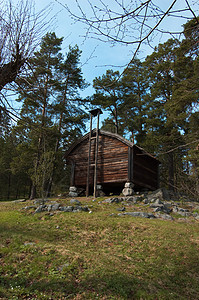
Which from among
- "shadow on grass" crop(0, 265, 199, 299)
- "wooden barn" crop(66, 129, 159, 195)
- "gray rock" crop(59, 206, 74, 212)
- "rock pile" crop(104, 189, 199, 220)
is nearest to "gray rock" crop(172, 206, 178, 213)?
"rock pile" crop(104, 189, 199, 220)

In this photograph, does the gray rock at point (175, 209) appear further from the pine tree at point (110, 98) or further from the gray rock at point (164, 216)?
the pine tree at point (110, 98)

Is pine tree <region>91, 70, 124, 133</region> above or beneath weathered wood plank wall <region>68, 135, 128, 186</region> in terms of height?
above

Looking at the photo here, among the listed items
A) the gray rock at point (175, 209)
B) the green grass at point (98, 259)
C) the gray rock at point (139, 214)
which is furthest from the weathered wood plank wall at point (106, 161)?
the green grass at point (98, 259)

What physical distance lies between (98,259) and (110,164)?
1209cm

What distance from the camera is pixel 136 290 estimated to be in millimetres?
6324

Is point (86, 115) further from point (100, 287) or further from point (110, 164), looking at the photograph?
point (100, 287)

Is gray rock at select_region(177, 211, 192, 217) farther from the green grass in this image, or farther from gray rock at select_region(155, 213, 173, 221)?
the green grass

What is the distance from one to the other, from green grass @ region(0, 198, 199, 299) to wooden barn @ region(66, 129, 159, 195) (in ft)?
22.7

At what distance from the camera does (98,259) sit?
25.8ft

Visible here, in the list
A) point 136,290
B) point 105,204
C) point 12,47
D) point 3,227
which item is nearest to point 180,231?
point 136,290

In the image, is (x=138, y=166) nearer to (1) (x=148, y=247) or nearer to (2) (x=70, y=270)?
(1) (x=148, y=247)

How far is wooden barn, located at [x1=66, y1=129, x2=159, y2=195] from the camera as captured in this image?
1892cm

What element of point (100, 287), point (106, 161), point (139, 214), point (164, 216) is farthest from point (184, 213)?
point (100, 287)

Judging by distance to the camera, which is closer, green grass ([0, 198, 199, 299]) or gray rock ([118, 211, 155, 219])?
green grass ([0, 198, 199, 299])
